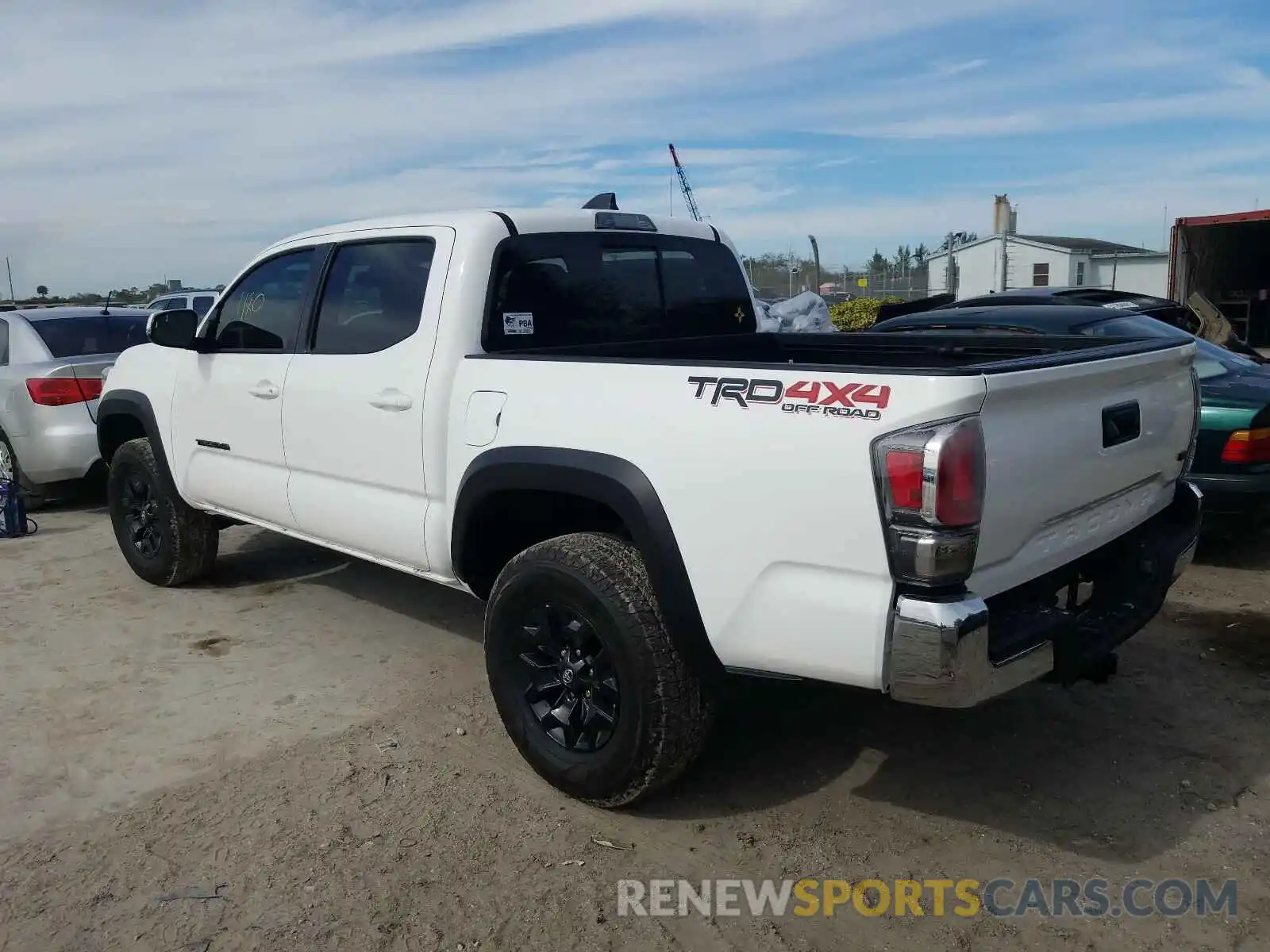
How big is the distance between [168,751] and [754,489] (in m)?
2.60

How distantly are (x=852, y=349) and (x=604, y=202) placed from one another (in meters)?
1.34

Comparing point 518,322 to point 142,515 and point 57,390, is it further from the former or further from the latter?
point 57,390

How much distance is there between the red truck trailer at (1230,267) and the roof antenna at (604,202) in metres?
16.6

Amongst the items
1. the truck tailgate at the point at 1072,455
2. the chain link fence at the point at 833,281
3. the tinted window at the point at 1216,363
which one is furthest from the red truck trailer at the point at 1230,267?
the truck tailgate at the point at 1072,455

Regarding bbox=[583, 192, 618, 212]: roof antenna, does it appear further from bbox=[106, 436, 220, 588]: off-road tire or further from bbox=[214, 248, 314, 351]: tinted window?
bbox=[106, 436, 220, 588]: off-road tire

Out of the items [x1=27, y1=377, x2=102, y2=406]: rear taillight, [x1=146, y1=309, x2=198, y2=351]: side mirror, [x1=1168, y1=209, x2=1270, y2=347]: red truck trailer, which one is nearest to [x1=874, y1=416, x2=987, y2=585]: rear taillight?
[x1=146, y1=309, x2=198, y2=351]: side mirror

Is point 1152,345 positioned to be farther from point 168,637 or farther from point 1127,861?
point 168,637

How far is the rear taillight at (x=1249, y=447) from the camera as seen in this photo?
5711 millimetres

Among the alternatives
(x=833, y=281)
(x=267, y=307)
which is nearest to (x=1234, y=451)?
(x=267, y=307)

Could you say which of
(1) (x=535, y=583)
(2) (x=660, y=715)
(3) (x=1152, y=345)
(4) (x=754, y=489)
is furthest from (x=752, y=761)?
(3) (x=1152, y=345)

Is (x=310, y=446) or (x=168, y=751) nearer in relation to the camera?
(x=168, y=751)

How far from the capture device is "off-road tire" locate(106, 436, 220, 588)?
5.67 metres

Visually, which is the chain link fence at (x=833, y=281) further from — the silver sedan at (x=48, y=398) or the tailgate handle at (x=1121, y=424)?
the tailgate handle at (x=1121, y=424)

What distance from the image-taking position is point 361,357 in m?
4.14
